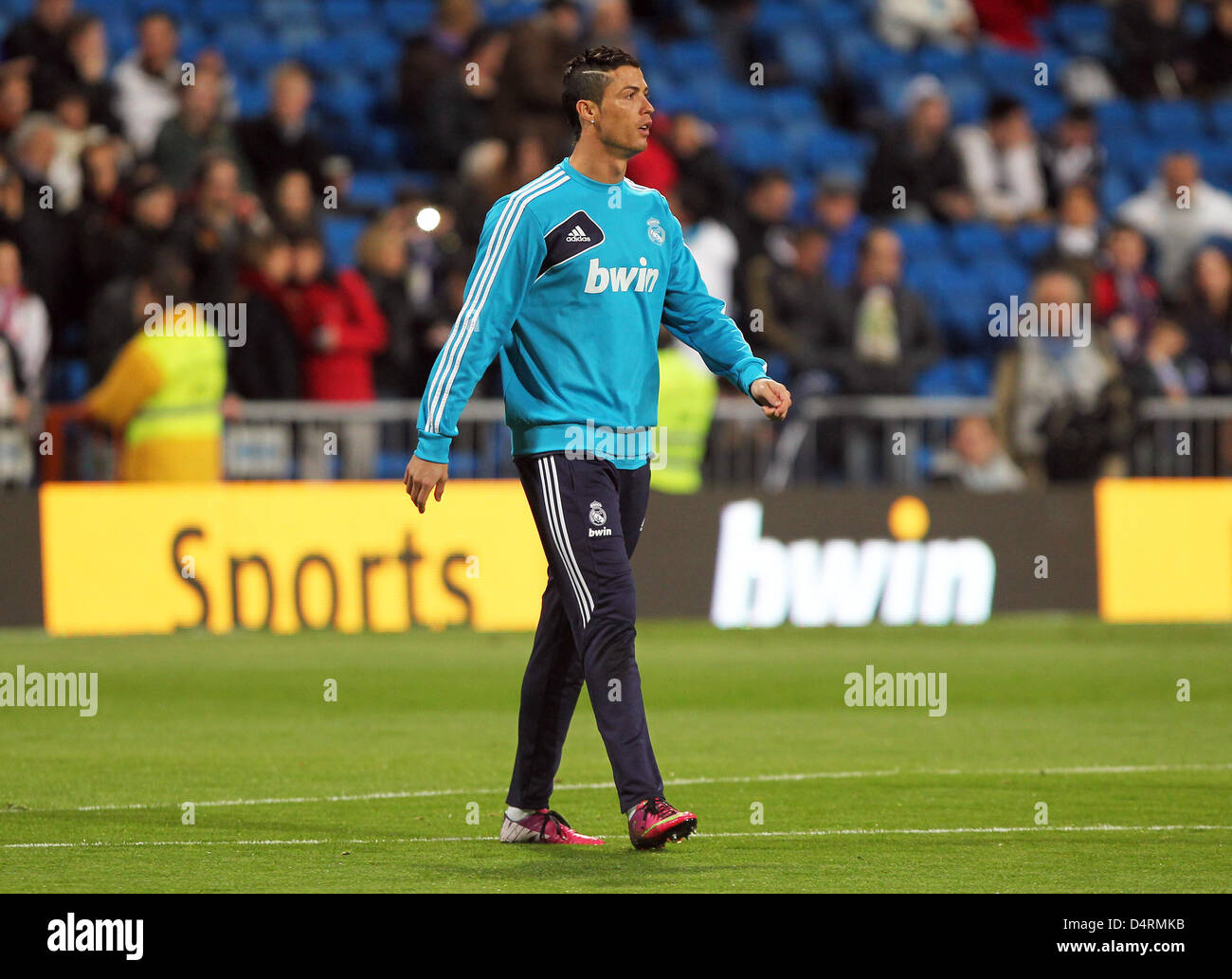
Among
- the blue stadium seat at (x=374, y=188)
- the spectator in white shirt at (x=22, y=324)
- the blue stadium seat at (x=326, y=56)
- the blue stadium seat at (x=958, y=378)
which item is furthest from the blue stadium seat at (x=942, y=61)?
the spectator in white shirt at (x=22, y=324)

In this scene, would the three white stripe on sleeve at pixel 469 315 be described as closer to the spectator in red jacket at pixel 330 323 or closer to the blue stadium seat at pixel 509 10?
the spectator in red jacket at pixel 330 323

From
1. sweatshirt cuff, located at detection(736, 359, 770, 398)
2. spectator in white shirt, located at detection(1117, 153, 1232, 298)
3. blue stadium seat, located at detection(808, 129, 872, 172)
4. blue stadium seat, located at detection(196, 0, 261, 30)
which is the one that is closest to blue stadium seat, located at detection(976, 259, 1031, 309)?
spectator in white shirt, located at detection(1117, 153, 1232, 298)

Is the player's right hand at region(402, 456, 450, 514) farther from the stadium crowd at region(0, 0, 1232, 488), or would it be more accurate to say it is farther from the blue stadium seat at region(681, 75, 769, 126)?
the blue stadium seat at region(681, 75, 769, 126)

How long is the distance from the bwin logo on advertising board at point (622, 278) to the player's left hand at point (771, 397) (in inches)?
19.4

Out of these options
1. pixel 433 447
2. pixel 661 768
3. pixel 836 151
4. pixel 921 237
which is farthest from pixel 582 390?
pixel 836 151

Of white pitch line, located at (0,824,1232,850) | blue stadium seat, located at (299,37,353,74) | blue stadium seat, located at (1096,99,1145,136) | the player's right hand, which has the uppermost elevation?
blue stadium seat, located at (299,37,353,74)

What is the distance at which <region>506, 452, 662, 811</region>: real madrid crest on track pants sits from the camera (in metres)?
7.79

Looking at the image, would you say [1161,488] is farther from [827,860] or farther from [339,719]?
[827,860]

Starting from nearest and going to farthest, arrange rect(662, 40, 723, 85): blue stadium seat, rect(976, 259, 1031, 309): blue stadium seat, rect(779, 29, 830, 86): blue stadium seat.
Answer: rect(976, 259, 1031, 309): blue stadium seat → rect(662, 40, 723, 85): blue stadium seat → rect(779, 29, 830, 86): blue stadium seat

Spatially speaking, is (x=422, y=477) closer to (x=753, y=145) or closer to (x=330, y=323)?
(x=330, y=323)

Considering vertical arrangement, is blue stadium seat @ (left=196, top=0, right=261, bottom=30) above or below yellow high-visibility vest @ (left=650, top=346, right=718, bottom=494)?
above

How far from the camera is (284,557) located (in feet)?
56.6

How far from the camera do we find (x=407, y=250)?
755 inches
